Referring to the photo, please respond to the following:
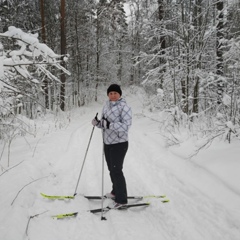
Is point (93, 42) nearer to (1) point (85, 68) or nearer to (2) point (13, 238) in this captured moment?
(1) point (85, 68)

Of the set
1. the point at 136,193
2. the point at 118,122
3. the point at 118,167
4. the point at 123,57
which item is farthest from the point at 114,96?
the point at 123,57

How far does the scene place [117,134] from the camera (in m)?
4.26

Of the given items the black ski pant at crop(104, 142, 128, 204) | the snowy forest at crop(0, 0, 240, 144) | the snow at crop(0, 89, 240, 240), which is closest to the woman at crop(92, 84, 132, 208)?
the black ski pant at crop(104, 142, 128, 204)

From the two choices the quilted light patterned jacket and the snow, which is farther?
the quilted light patterned jacket

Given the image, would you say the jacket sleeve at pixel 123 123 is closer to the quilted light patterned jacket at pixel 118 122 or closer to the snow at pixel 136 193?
the quilted light patterned jacket at pixel 118 122

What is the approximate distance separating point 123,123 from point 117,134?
0.70ft

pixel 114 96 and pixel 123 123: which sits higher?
pixel 114 96

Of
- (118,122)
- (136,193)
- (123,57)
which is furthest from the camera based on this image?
(123,57)

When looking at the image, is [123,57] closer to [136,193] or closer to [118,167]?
[136,193]

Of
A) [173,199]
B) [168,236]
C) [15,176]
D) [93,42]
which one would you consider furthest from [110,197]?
[93,42]

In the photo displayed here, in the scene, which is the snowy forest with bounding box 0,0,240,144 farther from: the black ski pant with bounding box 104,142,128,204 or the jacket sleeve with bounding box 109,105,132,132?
the black ski pant with bounding box 104,142,128,204

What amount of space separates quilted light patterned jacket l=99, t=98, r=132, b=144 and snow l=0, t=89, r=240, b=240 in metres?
1.23

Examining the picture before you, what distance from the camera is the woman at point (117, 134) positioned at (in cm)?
426

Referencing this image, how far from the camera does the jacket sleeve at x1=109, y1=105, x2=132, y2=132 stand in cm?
419
